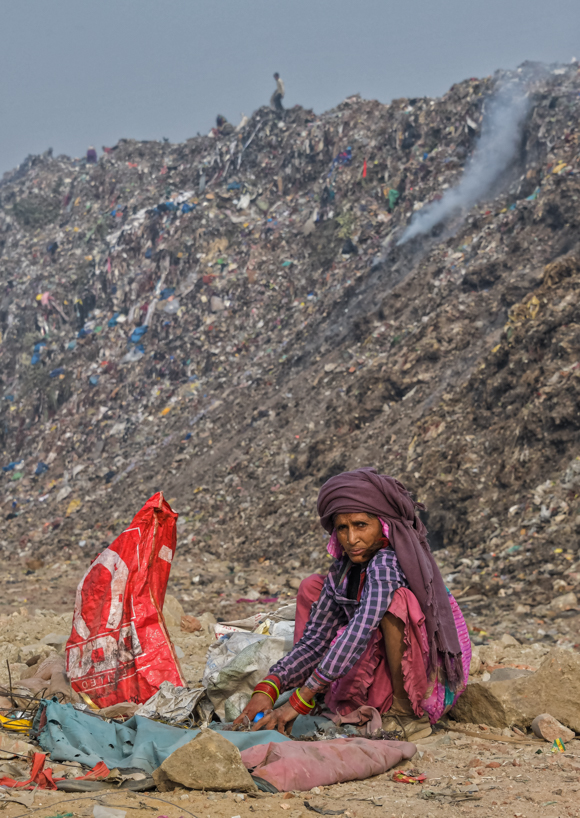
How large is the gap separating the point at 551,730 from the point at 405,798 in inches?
35.3

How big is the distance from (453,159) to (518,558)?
11.8m

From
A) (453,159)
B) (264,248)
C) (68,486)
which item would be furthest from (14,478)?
(453,159)

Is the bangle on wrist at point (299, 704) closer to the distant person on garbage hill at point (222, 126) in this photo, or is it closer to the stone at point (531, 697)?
the stone at point (531, 697)

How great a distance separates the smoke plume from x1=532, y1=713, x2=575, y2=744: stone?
12945mm

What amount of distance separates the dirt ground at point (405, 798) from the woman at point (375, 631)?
0.96 feet

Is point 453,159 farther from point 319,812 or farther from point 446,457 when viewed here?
point 319,812

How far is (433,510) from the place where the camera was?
732cm

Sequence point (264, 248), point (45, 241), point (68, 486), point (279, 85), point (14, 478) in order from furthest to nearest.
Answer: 1. point (45, 241)
2. point (279, 85)
3. point (264, 248)
4. point (14, 478)
5. point (68, 486)

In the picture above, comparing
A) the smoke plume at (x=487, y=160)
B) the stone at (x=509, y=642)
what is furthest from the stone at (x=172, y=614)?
the smoke plume at (x=487, y=160)

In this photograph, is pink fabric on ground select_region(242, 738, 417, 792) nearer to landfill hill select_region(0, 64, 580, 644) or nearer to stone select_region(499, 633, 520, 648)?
stone select_region(499, 633, 520, 648)

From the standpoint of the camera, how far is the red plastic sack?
8.46ft

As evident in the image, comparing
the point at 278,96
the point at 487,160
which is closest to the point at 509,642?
the point at 487,160

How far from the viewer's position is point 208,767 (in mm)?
1588

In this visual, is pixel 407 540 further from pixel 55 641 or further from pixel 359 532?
pixel 55 641
